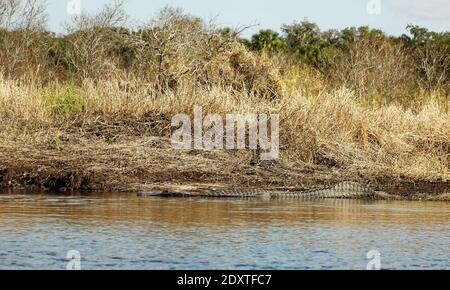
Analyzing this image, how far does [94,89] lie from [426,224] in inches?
371

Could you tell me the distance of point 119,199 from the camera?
1370cm

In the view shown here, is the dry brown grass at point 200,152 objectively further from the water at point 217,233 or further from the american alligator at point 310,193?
the water at point 217,233

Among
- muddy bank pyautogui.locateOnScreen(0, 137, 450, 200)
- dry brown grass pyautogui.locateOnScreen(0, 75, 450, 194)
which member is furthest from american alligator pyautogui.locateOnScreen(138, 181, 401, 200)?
dry brown grass pyautogui.locateOnScreen(0, 75, 450, 194)

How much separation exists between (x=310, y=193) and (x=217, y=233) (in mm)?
4310

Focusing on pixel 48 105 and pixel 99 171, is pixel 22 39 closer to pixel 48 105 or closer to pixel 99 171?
pixel 48 105

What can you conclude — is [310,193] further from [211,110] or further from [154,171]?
[211,110]

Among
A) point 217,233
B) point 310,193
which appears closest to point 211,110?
point 310,193

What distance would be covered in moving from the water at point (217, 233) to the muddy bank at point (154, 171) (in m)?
1.40

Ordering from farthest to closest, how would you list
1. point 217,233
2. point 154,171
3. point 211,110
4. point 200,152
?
1. point 211,110
2. point 200,152
3. point 154,171
4. point 217,233

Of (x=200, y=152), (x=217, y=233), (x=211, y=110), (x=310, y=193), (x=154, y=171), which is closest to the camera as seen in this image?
(x=217, y=233)

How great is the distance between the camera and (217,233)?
1041 cm

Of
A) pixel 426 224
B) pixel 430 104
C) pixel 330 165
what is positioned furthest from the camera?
pixel 430 104

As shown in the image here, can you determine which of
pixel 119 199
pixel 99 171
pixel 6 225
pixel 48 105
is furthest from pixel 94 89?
pixel 6 225

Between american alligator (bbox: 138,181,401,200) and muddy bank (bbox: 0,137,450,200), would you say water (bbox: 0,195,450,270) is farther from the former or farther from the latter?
muddy bank (bbox: 0,137,450,200)
